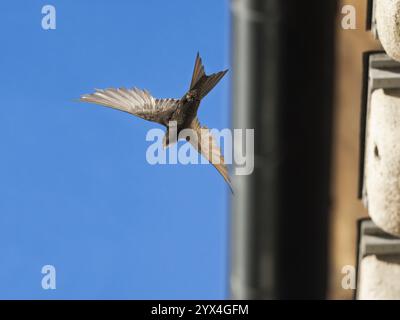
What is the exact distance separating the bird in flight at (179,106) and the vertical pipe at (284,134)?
3.92 metres

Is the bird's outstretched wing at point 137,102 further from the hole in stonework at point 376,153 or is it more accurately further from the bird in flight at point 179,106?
the hole in stonework at point 376,153

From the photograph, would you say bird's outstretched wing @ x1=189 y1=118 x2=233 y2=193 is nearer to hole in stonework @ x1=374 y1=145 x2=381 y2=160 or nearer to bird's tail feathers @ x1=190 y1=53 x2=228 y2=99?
bird's tail feathers @ x1=190 y1=53 x2=228 y2=99

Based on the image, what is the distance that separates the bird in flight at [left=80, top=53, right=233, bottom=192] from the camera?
552 centimetres

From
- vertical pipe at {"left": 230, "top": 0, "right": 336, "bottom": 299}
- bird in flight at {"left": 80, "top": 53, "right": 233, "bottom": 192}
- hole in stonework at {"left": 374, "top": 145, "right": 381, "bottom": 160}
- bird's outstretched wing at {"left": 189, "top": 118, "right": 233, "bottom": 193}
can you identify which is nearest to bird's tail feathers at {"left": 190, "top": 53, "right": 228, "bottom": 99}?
bird in flight at {"left": 80, "top": 53, "right": 233, "bottom": 192}

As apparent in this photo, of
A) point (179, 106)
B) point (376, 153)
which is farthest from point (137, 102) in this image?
point (376, 153)

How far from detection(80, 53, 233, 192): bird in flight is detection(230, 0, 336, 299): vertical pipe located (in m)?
3.92

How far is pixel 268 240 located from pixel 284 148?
101mm

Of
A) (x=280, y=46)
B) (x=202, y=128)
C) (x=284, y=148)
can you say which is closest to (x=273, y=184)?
(x=284, y=148)

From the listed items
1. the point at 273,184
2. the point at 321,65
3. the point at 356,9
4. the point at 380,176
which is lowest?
the point at 380,176
